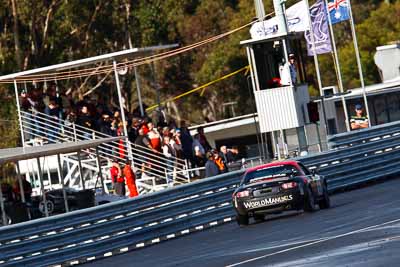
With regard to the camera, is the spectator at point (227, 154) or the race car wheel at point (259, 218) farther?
the spectator at point (227, 154)

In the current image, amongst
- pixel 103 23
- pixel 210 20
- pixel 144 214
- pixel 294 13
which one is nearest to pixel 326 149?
pixel 294 13

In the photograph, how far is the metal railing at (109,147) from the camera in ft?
122

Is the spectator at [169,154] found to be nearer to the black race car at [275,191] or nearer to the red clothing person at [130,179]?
the red clothing person at [130,179]

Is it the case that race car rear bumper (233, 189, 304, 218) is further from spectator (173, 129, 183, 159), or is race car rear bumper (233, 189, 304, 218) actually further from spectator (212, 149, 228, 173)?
spectator (173, 129, 183, 159)

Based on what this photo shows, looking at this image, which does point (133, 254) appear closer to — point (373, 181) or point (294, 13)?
point (373, 181)

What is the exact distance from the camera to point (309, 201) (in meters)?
26.0

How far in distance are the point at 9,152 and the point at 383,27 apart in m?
60.9

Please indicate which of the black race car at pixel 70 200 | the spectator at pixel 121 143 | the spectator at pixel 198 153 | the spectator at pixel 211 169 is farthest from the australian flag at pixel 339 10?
the spectator at pixel 211 169

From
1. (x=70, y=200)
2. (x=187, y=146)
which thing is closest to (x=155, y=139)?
(x=187, y=146)

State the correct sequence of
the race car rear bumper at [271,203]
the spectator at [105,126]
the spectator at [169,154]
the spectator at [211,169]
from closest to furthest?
the race car rear bumper at [271,203] < the spectator at [211,169] < the spectator at [169,154] < the spectator at [105,126]

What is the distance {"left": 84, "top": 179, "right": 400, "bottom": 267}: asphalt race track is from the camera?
15.7m

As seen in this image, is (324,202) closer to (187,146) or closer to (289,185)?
(289,185)

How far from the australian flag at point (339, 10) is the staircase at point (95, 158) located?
33.3 feet

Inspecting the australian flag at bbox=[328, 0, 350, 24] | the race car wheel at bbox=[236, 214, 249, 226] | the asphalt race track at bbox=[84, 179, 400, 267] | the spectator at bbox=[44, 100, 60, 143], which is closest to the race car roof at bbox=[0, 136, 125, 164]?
the spectator at bbox=[44, 100, 60, 143]
